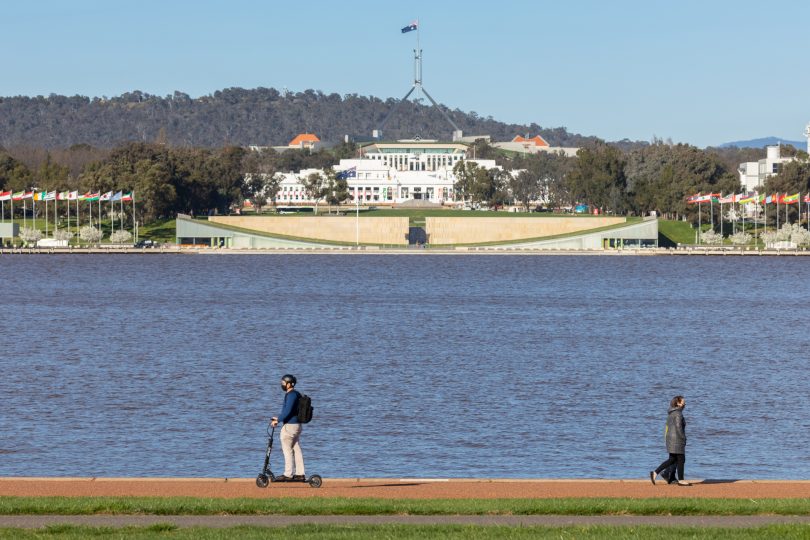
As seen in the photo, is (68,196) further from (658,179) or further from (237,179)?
(658,179)

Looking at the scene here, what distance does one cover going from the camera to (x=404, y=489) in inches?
922

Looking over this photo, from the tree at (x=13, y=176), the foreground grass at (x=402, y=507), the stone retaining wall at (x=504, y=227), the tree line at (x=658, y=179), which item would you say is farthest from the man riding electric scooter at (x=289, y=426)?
the tree at (x=13, y=176)

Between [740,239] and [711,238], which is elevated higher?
[711,238]

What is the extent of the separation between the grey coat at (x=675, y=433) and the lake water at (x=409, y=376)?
499 centimetres

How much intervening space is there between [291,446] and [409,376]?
25.9 meters

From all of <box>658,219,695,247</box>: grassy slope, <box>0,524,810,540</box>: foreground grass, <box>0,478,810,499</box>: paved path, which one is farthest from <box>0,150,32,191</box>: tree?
<box>0,524,810,540</box>: foreground grass

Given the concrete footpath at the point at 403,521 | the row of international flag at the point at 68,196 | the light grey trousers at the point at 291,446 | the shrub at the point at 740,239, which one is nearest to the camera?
the concrete footpath at the point at 403,521

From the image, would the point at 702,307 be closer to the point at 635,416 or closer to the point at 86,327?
the point at 86,327

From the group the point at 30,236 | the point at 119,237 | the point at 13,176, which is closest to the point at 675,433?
the point at 119,237

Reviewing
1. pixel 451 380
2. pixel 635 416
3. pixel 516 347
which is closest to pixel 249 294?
pixel 516 347

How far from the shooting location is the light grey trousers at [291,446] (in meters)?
23.7

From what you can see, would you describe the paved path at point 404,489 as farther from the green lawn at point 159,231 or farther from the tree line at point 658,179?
the green lawn at point 159,231

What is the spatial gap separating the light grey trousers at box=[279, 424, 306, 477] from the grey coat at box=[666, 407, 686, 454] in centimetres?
622

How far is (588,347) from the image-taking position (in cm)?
6128
